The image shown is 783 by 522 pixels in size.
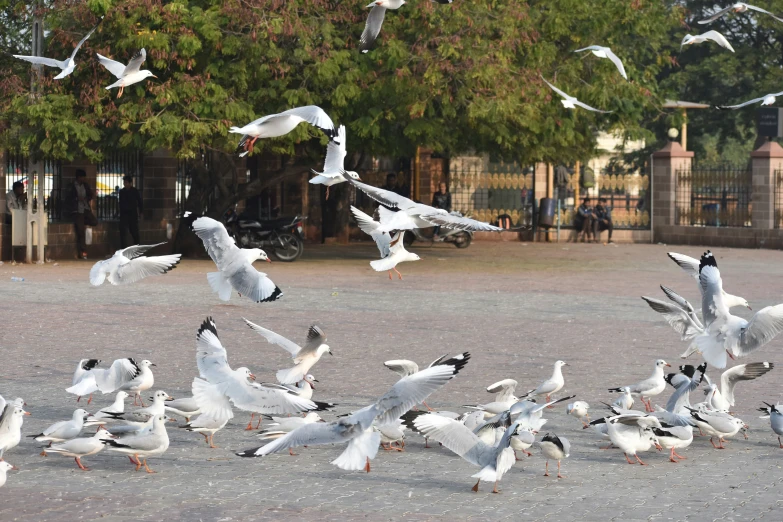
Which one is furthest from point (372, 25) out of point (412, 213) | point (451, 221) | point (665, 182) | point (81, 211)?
point (665, 182)

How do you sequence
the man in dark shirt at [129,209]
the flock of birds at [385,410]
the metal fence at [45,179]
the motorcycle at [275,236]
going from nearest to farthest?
1. the flock of birds at [385,410]
2. the metal fence at [45,179]
3. the motorcycle at [275,236]
4. the man in dark shirt at [129,209]

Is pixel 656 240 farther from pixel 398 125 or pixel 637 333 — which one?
pixel 637 333

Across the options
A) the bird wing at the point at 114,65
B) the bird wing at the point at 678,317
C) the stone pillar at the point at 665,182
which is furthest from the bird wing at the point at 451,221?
the stone pillar at the point at 665,182

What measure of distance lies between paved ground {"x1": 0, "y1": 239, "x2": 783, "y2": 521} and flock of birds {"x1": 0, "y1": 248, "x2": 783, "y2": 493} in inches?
6.3

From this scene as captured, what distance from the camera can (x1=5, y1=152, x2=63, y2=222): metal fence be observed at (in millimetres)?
24547

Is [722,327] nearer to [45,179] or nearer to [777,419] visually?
[777,419]

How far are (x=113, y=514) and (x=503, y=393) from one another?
3.13 meters

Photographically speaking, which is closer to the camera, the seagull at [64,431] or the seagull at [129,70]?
the seagull at [64,431]

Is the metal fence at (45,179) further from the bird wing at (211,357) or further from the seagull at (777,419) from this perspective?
the seagull at (777,419)

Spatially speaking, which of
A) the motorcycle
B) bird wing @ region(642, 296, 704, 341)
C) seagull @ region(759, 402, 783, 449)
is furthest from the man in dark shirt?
seagull @ region(759, 402, 783, 449)

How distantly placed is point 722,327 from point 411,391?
116 inches

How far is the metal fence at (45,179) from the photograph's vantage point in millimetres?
24547

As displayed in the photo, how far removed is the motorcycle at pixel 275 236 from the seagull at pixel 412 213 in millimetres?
16359

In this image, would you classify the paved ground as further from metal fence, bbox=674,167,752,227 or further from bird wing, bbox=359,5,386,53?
metal fence, bbox=674,167,752,227
